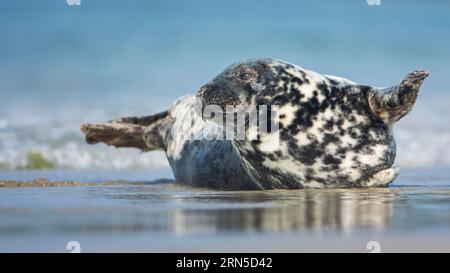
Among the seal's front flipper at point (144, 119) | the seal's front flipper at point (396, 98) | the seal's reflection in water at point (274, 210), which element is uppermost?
the seal's front flipper at point (396, 98)

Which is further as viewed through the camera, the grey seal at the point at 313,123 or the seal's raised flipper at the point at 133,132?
the seal's raised flipper at the point at 133,132

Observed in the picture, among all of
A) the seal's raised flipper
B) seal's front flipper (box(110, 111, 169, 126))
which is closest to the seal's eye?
the seal's raised flipper

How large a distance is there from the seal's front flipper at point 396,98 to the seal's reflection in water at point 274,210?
2.09ft

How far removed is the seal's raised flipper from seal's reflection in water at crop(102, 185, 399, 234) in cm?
279

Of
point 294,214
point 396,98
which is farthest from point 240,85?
point 294,214

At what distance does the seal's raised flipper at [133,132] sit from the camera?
8656 millimetres

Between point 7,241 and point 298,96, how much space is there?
10.8ft

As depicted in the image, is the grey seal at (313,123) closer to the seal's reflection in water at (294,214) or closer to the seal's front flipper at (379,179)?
the seal's front flipper at (379,179)

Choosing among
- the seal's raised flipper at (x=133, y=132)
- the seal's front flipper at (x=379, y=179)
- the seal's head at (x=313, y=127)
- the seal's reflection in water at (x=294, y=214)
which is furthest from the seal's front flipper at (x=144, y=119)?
the seal's reflection in water at (x=294, y=214)

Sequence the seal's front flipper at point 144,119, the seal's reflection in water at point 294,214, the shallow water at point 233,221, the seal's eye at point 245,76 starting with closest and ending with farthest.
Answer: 1. the shallow water at point 233,221
2. the seal's reflection in water at point 294,214
3. the seal's eye at point 245,76
4. the seal's front flipper at point 144,119

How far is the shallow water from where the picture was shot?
3.24m

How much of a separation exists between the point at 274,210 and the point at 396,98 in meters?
2.00

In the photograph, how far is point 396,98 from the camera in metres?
5.93
